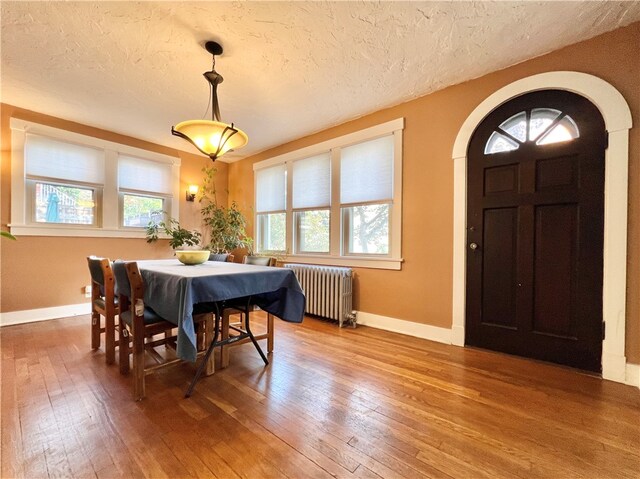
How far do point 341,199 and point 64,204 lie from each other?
3.63 m

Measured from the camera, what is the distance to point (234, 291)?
1.80 m

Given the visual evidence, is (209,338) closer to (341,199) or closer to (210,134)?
(210,134)

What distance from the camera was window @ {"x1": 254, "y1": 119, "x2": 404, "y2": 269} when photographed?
3.14 m

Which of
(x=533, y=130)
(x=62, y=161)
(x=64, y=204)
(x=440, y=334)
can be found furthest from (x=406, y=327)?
(x=62, y=161)

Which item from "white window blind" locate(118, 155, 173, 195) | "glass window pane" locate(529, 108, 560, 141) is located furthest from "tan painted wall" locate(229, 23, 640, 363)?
"white window blind" locate(118, 155, 173, 195)

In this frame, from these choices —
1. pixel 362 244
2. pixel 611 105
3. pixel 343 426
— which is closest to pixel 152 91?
pixel 362 244

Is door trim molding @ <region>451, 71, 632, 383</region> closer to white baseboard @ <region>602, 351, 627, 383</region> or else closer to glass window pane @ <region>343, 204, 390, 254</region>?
white baseboard @ <region>602, 351, 627, 383</region>

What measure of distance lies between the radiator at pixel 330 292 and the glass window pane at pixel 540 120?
86.3 inches

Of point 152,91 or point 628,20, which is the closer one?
point 628,20

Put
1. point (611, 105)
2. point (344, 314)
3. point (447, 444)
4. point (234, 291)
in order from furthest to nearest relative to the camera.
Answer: point (344, 314)
point (611, 105)
point (234, 291)
point (447, 444)

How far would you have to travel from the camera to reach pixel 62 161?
3480 millimetres

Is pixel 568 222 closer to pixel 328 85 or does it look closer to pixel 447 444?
pixel 447 444

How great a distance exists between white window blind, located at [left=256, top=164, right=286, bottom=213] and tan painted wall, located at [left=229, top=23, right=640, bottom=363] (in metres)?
1.56

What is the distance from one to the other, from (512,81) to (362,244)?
7.07 ft
